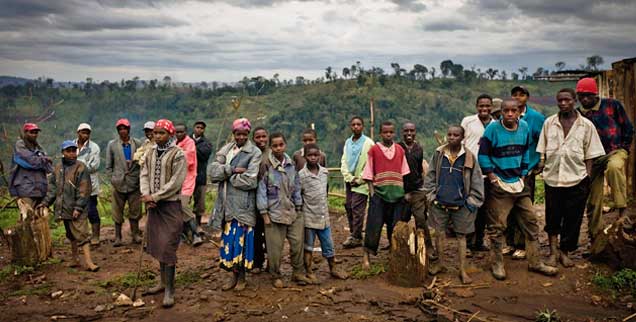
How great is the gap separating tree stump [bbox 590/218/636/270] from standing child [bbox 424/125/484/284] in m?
1.52

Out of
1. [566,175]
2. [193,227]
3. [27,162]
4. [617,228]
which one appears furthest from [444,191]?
[27,162]

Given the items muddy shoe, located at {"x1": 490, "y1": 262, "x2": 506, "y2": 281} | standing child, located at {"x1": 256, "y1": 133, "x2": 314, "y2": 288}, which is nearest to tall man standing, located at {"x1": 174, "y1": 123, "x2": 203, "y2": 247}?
standing child, located at {"x1": 256, "y1": 133, "x2": 314, "y2": 288}

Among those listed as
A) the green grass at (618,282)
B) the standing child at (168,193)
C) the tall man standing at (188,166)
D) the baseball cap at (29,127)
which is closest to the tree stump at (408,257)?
the green grass at (618,282)

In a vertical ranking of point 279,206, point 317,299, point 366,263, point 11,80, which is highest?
point 11,80

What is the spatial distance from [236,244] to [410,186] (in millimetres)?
2152

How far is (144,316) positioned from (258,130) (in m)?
2.18

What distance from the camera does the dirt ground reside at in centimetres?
466

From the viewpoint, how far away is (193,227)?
286 inches

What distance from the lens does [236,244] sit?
5164 mm

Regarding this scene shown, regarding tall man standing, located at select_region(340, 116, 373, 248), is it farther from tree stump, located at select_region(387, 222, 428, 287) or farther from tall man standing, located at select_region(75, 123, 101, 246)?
tall man standing, located at select_region(75, 123, 101, 246)

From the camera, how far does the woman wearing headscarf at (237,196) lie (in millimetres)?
5066

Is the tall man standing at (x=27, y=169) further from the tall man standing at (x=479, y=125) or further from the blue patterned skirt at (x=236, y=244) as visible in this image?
the tall man standing at (x=479, y=125)

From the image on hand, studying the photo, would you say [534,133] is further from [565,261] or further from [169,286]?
[169,286]

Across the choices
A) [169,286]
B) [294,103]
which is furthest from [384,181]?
[294,103]
